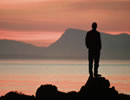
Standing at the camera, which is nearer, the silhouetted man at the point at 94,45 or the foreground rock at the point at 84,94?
the foreground rock at the point at 84,94

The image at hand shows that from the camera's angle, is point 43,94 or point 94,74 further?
point 94,74

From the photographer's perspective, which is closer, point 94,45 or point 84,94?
point 84,94

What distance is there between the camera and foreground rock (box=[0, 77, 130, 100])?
29.3 m

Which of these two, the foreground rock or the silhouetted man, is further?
the silhouetted man

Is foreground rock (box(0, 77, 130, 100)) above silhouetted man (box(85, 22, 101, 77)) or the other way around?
the other way around

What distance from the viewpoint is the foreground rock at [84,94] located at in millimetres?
29281

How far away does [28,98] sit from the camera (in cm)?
3011

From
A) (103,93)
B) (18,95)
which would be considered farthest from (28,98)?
(103,93)

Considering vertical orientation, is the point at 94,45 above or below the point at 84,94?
above

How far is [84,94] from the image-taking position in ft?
97.8

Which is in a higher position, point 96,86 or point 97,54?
point 97,54

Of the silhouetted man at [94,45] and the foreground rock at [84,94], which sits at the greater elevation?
the silhouetted man at [94,45]

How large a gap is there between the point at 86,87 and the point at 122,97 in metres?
2.37

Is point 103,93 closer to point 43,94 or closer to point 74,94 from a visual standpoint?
point 74,94
